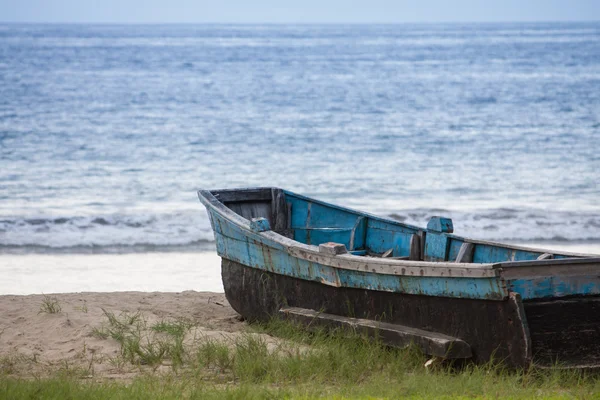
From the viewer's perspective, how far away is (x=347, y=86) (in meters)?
44.6

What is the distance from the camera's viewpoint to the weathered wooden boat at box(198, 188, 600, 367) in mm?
5285

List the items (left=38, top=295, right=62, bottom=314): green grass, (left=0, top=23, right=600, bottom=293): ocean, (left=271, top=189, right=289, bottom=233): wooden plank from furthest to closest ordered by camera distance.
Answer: (left=0, top=23, right=600, bottom=293): ocean < (left=271, top=189, right=289, bottom=233): wooden plank < (left=38, top=295, right=62, bottom=314): green grass

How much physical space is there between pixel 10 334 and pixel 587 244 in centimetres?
945

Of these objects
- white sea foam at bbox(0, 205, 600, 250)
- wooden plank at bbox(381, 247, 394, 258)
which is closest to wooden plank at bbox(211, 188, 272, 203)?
wooden plank at bbox(381, 247, 394, 258)

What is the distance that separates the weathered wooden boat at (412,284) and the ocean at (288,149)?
116 inches

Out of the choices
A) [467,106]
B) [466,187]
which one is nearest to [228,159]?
[466,187]

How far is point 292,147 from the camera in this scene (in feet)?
86.7

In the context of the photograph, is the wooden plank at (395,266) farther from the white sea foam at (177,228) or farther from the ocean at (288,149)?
the white sea foam at (177,228)

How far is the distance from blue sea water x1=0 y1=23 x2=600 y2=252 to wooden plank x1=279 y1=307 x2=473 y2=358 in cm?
706

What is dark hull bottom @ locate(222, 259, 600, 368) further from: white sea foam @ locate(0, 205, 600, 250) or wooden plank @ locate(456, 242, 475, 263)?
white sea foam @ locate(0, 205, 600, 250)

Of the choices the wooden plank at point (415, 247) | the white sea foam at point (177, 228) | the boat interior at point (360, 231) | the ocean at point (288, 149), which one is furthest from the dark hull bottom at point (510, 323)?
the white sea foam at point (177, 228)

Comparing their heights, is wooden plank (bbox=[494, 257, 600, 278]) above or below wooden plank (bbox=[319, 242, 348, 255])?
above

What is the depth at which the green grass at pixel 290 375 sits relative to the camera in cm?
512

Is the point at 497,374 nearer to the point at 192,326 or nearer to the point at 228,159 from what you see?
the point at 192,326
